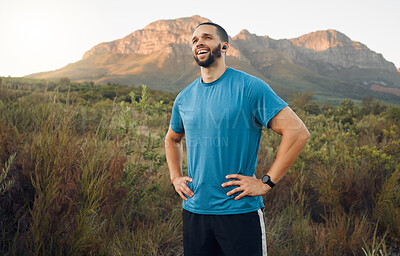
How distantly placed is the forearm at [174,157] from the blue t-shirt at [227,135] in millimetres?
343

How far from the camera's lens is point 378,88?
492ft

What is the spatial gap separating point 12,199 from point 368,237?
380 cm

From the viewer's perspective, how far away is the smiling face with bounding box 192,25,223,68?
1.92 m

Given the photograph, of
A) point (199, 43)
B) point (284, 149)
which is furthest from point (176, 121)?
point (284, 149)

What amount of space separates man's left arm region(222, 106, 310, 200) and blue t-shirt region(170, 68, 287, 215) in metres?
0.06

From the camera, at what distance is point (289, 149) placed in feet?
5.64

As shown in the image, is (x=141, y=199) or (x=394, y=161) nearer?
(x=141, y=199)

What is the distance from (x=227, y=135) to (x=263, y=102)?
0.32 meters

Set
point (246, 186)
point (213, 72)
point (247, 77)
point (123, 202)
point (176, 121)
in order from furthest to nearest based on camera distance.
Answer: point (123, 202) < point (176, 121) < point (213, 72) < point (247, 77) < point (246, 186)

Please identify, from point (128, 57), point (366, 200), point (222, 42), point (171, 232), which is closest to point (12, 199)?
point (171, 232)

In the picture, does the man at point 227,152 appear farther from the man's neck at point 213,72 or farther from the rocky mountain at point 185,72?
the rocky mountain at point 185,72

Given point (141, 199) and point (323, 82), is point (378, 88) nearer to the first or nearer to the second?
point (323, 82)

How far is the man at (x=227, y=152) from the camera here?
5.68 ft

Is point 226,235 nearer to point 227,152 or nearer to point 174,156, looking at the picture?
point 227,152
